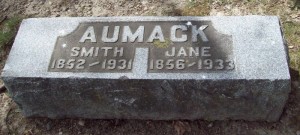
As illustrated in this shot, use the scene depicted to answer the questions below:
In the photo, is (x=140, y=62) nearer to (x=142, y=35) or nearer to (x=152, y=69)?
(x=152, y=69)

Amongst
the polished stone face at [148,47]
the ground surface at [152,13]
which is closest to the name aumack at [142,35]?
the polished stone face at [148,47]

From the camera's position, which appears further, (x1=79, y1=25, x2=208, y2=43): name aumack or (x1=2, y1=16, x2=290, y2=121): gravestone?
(x1=79, y1=25, x2=208, y2=43): name aumack

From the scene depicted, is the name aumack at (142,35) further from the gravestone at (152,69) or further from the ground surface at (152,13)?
the ground surface at (152,13)

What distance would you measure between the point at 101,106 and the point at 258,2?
2083 millimetres

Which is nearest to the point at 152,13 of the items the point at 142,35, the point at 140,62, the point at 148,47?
the point at 142,35

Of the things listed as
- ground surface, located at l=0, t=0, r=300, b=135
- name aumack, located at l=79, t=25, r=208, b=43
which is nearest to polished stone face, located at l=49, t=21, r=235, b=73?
name aumack, located at l=79, t=25, r=208, b=43

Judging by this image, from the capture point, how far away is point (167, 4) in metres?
4.17

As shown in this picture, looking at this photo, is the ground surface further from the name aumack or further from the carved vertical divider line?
the name aumack

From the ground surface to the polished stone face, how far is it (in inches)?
22.0

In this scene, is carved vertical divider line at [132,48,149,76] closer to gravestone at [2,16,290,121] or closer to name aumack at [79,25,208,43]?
gravestone at [2,16,290,121]

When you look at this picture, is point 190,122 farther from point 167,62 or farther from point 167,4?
point 167,4

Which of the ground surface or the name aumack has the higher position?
the name aumack

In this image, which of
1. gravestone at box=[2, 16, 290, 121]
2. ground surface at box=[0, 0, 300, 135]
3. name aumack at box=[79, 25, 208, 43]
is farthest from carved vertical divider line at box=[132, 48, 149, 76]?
ground surface at box=[0, 0, 300, 135]

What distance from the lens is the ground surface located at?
3.12 m
